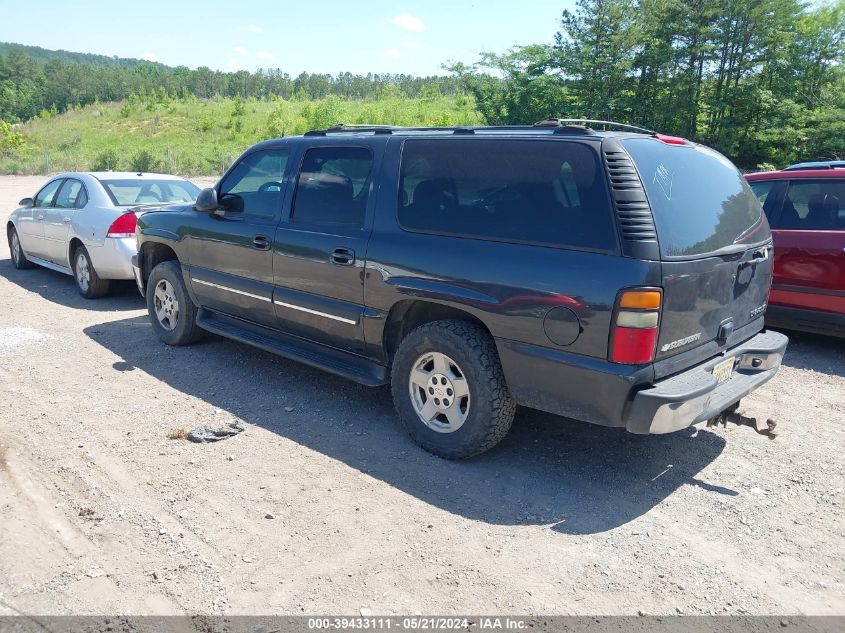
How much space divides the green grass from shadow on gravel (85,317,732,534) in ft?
100

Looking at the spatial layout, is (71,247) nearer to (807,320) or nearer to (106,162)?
(807,320)

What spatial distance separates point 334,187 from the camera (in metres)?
4.84

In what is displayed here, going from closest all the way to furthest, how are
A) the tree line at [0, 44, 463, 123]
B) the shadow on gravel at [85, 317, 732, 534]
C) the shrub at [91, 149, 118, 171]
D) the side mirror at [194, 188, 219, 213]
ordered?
the shadow on gravel at [85, 317, 732, 534]
the side mirror at [194, 188, 219, 213]
the shrub at [91, 149, 118, 171]
the tree line at [0, 44, 463, 123]

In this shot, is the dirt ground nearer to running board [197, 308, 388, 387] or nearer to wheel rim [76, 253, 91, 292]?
running board [197, 308, 388, 387]

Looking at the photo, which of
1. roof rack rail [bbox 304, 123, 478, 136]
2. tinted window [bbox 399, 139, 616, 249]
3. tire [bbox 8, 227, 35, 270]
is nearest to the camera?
tinted window [bbox 399, 139, 616, 249]

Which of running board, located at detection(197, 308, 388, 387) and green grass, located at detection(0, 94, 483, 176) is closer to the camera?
running board, located at detection(197, 308, 388, 387)

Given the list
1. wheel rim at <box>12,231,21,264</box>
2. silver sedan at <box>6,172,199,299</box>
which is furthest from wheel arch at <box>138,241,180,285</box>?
wheel rim at <box>12,231,21,264</box>

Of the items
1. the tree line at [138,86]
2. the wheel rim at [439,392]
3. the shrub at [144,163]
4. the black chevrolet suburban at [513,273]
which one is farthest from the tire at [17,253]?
the tree line at [138,86]

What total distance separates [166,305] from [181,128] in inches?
2352

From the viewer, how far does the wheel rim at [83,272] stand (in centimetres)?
819

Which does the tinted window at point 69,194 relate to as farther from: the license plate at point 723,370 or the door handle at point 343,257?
the license plate at point 723,370

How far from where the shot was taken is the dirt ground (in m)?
2.94

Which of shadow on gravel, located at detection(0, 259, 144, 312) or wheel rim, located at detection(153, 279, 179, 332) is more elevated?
wheel rim, located at detection(153, 279, 179, 332)

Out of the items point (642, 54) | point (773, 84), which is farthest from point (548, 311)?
Result: point (642, 54)
